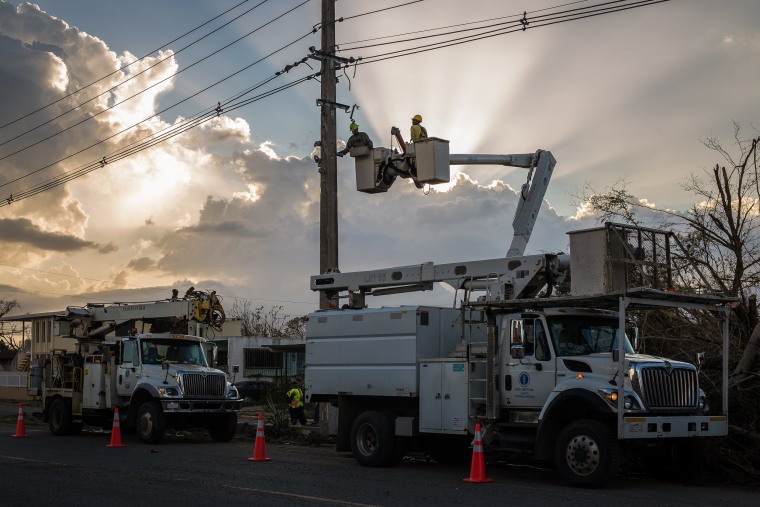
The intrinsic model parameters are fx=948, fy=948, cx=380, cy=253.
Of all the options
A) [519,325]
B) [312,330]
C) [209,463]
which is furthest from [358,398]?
[519,325]

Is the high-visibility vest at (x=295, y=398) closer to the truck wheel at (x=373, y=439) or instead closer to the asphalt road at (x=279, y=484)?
the asphalt road at (x=279, y=484)

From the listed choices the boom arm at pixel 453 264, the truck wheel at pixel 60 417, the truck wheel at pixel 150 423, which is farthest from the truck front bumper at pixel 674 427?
the truck wheel at pixel 60 417

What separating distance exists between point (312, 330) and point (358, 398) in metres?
1.65

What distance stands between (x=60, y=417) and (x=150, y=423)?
4.49 m

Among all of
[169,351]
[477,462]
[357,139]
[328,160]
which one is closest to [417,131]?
[357,139]

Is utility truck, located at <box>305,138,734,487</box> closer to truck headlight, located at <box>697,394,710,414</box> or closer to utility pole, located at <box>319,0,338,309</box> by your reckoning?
truck headlight, located at <box>697,394,710,414</box>

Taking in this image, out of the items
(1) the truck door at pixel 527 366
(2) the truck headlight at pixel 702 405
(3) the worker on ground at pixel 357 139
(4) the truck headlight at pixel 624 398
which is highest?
(3) the worker on ground at pixel 357 139

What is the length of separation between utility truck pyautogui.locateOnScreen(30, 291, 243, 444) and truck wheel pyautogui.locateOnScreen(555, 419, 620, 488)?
416 inches

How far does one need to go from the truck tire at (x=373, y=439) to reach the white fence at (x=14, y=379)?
42.9 meters

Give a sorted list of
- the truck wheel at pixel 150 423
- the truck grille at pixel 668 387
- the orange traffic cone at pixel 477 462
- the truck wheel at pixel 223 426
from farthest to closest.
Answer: the truck wheel at pixel 223 426
the truck wheel at pixel 150 423
the orange traffic cone at pixel 477 462
the truck grille at pixel 668 387

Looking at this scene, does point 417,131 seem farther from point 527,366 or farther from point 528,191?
point 527,366

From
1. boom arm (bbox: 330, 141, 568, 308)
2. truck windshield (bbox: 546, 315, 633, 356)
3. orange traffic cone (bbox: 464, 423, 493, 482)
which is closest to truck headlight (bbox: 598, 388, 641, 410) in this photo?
truck windshield (bbox: 546, 315, 633, 356)

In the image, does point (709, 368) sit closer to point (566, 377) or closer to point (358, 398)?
point (566, 377)

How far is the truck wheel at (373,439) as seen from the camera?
16312 mm
